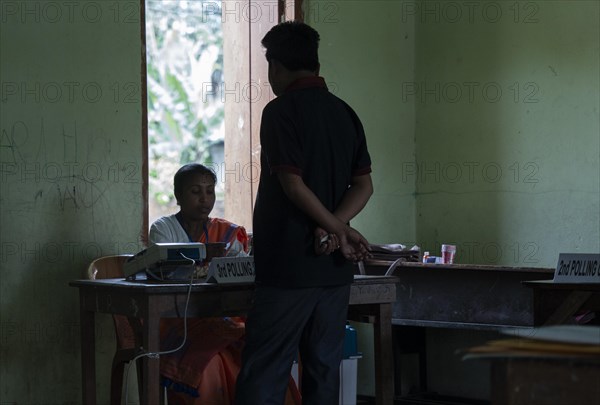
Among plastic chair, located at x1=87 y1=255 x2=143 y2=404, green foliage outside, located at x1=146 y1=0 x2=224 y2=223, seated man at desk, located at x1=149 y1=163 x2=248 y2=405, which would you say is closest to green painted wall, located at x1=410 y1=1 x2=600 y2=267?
seated man at desk, located at x1=149 y1=163 x2=248 y2=405

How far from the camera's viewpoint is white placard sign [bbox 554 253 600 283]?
4293 millimetres

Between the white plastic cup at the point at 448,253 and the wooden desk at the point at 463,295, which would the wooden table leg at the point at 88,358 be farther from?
the white plastic cup at the point at 448,253

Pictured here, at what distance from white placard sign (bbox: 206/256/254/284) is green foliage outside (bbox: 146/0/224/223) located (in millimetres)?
9154

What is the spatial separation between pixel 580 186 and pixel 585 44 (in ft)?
2.78

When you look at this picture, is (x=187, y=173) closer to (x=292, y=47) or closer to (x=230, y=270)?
(x=230, y=270)

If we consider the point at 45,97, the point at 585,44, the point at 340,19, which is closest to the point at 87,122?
the point at 45,97

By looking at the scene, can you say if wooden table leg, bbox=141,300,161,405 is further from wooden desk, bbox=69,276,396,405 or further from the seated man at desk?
the seated man at desk

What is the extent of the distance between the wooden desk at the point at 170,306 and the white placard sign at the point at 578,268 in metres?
0.78

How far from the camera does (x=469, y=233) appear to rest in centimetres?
620

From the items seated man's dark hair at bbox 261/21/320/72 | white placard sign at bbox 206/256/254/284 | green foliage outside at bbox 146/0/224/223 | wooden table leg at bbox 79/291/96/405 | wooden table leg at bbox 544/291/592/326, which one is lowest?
wooden table leg at bbox 79/291/96/405

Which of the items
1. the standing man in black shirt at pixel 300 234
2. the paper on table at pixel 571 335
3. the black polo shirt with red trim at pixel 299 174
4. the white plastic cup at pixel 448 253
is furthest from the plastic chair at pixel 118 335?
the paper on table at pixel 571 335

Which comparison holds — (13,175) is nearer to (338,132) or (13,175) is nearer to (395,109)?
(338,132)

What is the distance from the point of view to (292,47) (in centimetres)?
355

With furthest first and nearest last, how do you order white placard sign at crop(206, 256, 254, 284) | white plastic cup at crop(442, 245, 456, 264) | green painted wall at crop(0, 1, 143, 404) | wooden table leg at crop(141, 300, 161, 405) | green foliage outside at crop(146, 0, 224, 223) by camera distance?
green foliage outside at crop(146, 0, 224, 223) < white plastic cup at crop(442, 245, 456, 264) < green painted wall at crop(0, 1, 143, 404) < white placard sign at crop(206, 256, 254, 284) < wooden table leg at crop(141, 300, 161, 405)
